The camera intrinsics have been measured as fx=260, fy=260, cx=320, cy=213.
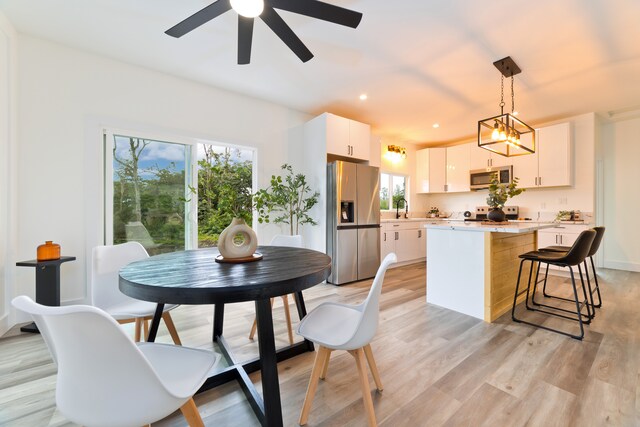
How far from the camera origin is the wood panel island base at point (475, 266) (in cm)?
247

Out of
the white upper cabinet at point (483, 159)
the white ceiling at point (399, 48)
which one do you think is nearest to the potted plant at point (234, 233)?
the white ceiling at point (399, 48)

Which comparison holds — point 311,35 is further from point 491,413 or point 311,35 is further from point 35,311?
point 491,413

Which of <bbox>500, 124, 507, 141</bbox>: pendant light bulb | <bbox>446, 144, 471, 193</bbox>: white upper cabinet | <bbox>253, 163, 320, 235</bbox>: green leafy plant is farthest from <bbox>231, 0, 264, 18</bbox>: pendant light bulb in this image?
<bbox>446, 144, 471, 193</bbox>: white upper cabinet

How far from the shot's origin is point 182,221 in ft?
10.9

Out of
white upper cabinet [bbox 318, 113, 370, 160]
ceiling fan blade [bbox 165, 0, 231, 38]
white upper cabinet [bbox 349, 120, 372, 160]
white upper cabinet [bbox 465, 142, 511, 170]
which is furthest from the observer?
white upper cabinet [bbox 465, 142, 511, 170]

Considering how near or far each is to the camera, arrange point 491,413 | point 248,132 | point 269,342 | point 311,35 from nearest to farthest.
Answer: point 269,342, point 491,413, point 311,35, point 248,132

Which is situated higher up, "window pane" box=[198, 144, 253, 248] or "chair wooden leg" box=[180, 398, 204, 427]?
"window pane" box=[198, 144, 253, 248]

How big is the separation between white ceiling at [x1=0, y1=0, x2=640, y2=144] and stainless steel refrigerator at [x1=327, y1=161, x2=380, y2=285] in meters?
1.10

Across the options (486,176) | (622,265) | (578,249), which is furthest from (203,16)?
(622,265)

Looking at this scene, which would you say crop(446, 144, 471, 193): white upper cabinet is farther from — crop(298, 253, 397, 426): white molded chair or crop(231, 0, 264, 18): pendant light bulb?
crop(231, 0, 264, 18): pendant light bulb

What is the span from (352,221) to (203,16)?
2930 millimetres

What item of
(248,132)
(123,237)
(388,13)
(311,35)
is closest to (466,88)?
(388,13)

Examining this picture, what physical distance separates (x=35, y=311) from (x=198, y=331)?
1869mm

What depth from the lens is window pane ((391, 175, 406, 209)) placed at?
582 cm
